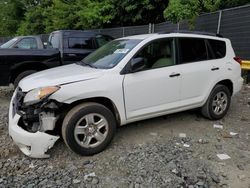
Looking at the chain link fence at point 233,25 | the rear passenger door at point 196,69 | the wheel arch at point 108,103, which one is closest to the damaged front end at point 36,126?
the wheel arch at point 108,103

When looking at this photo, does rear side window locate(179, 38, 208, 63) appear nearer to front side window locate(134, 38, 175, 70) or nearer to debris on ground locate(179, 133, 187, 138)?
front side window locate(134, 38, 175, 70)

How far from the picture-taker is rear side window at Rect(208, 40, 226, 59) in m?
5.70

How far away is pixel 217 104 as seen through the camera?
579 centimetres

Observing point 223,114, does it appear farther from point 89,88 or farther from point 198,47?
point 89,88

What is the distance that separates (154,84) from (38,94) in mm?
1770

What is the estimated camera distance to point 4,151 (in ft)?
14.9

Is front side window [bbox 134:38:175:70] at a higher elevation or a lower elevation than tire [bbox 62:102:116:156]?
higher

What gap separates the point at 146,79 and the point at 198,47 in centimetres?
144

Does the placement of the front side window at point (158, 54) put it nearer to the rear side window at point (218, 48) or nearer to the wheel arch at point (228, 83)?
the rear side window at point (218, 48)

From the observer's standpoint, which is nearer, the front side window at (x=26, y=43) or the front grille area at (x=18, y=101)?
the front grille area at (x=18, y=101)

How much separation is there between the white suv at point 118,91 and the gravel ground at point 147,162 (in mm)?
239

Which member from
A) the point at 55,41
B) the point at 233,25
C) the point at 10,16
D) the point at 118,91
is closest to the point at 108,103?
the point at 118,91

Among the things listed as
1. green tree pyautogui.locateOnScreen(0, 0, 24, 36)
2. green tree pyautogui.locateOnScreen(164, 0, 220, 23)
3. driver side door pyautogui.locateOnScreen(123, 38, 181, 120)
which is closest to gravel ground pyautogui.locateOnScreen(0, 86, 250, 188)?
driver side door pyautogui.locateOnScreen(123, 38, 181, 120)

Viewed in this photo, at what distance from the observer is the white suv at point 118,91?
4.12 metres
